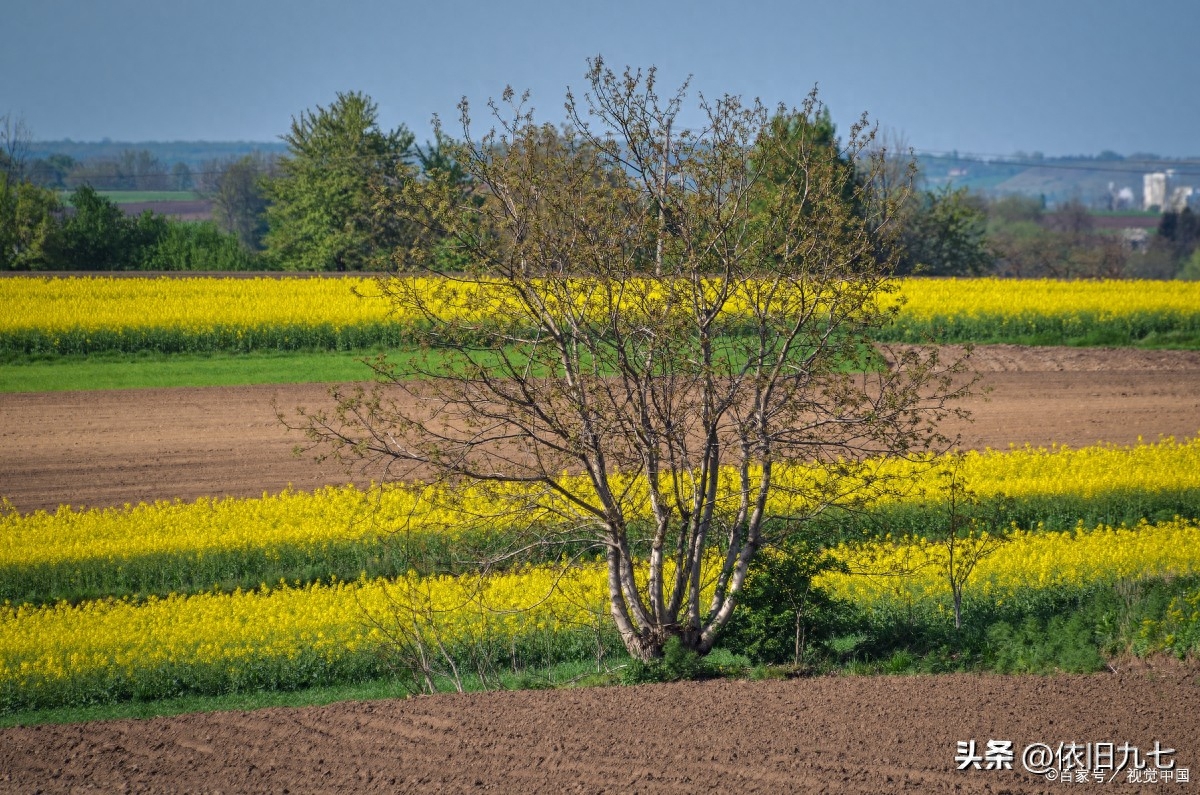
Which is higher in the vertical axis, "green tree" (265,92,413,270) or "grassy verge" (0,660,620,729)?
"green tree" (265,92,413,270)

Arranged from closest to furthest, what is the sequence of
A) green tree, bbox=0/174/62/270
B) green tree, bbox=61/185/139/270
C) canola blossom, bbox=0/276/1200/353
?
canola blossom, bbox=0/276/1200/353
green tree, bbox=0/174/62/270
green tree, bbox=61/185/139/270

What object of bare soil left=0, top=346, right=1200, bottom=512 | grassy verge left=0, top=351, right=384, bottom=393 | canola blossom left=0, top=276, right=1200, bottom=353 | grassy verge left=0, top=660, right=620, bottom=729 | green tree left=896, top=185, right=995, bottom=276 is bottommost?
grassy verge left=0, top=660, right=620, bottom=729

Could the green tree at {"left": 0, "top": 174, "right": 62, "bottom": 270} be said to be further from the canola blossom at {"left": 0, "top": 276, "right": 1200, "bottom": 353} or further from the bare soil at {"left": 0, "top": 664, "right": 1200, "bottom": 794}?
the bare soil at {"left": 0, "top": 664, "right": 1200, "bottom": 794}

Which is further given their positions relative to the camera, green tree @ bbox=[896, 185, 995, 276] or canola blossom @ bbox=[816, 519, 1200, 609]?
green tree @ bbox=[896, 185, 995, 276]

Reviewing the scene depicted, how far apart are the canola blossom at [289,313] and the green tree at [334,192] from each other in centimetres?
650

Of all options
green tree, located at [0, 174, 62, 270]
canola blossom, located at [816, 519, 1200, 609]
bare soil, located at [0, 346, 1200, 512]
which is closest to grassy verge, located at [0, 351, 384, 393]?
bare soil, located at [0, 346, 1200, 512]

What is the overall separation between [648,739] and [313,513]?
32.6 feet

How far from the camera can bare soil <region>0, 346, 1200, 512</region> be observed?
66.2ft

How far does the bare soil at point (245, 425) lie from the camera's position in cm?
2017

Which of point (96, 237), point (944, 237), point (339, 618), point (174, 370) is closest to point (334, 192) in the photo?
point (96, 237)

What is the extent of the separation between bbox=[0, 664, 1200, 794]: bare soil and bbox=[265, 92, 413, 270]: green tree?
3124 centimetres

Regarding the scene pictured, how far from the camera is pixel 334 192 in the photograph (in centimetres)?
4331

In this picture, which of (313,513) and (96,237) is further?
(96,237)

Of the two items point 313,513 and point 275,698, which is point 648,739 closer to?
point 275,698
